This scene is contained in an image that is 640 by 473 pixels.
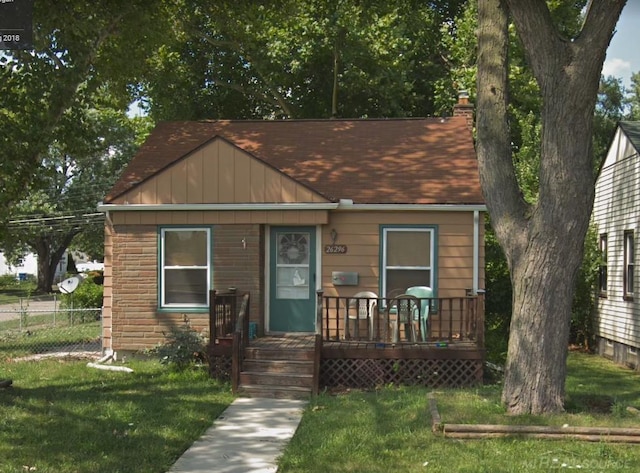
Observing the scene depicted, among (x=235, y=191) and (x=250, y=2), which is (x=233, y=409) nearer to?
(x=235, y=191)

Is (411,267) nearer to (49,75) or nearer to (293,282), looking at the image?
(293,282)

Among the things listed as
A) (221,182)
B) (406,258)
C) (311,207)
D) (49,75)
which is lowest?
(406,258)

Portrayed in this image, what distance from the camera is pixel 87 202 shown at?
117ft

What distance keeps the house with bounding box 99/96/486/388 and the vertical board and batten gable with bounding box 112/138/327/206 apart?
0.05 feet

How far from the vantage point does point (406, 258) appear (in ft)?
39.4

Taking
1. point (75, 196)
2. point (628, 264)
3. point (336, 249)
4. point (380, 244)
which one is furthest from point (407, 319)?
point (75, 196)

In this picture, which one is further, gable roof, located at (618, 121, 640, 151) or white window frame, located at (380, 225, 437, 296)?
gable roof, located at (618, 121, 640, 151)

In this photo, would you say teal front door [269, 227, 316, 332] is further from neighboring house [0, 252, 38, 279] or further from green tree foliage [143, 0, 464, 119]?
neighboring house [0, 252, 38, 279]

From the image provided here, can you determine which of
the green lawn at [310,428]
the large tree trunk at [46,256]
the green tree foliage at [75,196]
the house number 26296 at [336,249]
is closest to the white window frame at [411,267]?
the house number 26296 at [336,249]

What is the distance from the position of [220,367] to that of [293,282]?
221 centimetres

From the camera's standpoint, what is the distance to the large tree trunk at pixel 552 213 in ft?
24.1

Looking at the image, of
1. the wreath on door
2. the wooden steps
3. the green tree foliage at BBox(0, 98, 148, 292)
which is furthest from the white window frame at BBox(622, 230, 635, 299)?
the green tree foliage at BBox(0, 98, 148, 292)

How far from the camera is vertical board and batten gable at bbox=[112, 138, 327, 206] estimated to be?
11820 mm

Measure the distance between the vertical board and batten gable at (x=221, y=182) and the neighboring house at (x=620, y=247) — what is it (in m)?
6.80
